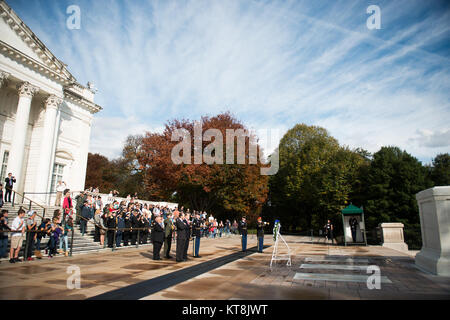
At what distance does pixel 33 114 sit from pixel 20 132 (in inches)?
193

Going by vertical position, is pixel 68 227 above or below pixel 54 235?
above

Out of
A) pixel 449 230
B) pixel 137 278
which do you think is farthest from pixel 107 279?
pixel 449 230

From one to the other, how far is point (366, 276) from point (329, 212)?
110 ft

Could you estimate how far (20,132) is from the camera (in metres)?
19.6

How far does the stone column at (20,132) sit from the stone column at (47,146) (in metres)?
1.36

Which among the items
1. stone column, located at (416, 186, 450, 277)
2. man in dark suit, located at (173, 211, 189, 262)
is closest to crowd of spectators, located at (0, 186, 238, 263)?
man in dark suit, located at (173, 211, 189, 262)

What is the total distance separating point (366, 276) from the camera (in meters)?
8.05

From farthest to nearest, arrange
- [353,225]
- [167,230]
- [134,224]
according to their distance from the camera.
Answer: [353,225] < [134,224] < [167,230]

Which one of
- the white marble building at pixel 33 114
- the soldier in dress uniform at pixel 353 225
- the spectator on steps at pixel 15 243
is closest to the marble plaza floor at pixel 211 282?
the spectator on steps at pixel 15 243

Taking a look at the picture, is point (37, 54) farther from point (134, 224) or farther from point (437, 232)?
point (437, 232)

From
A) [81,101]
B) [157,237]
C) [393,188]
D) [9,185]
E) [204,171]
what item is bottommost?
[157,237]

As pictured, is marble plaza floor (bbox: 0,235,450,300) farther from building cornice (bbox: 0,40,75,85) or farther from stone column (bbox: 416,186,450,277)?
building cornice (bbox: 0,40,75,85)

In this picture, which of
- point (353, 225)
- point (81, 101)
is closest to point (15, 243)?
point (81, 101)

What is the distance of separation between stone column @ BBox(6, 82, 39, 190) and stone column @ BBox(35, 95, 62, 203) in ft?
4.47
